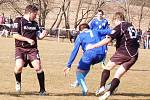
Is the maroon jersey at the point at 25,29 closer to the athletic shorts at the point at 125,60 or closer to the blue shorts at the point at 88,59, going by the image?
the blue shorts at the point at 88,59

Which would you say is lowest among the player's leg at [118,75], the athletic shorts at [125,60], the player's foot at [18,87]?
the player's foot at [18,87]

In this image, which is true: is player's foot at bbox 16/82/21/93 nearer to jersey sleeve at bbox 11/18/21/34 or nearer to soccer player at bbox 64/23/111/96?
jersey sleeve at bbox 11/18/21/34

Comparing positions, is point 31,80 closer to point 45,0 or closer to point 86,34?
point 86,34

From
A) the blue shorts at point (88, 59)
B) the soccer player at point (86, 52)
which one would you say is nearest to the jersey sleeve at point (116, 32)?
the soccer player at point (86, 52)

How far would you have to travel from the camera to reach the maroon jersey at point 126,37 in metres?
10.6

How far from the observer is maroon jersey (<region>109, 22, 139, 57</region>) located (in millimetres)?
10641

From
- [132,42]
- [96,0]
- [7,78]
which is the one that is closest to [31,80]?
[7,78]

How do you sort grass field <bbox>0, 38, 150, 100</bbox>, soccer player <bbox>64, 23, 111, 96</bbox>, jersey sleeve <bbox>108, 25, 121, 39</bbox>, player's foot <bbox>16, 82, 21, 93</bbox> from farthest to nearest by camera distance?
soccer player <bbox>64, 23, 111, 96</bbox> < player's foot <bbox>16, 82, 21, 93</bbox> < grass field <bbox>0, 38, 150, 100</bbox> < jersey sleeve <bbox>108, 25, 121, 39</bbox>

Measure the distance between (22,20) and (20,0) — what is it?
49398 mm

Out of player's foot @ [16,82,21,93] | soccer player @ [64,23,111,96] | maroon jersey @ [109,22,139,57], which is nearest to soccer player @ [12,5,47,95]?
player's foot @ [16,82,21,93]

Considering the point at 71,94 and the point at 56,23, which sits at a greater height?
the point at 71,94

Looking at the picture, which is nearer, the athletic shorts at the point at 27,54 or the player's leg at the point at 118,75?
the player's leg at the point at 118,75

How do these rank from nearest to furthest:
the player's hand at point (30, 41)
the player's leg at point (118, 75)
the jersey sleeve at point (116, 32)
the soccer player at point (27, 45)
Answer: the player's leg at point (118, 75), the jersey sleeve at point (116, 32), the player's hand at point (30, 41), the soccer player at point (27, 45)

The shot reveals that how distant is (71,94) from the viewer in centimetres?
1192
